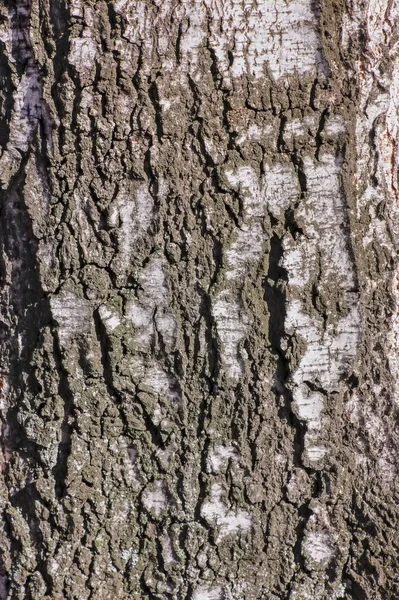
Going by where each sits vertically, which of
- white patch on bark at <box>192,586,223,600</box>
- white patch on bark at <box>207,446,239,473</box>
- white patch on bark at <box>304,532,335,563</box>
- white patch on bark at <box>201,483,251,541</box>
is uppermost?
white patch on bark at <box>207,446,239,473</box>

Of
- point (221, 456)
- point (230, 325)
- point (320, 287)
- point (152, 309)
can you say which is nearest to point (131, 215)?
point (152, 309)

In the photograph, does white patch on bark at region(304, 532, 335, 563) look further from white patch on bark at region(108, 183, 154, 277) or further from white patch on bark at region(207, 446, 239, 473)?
white patch on bark at region(108, 183, 154, 277)

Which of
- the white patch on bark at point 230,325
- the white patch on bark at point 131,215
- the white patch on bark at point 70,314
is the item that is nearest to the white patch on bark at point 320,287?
the white patch on bark at point 230,325

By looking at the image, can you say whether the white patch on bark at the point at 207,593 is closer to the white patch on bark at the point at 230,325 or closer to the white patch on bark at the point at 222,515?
the white patch on bark at the point at 222,515

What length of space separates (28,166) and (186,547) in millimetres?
1128

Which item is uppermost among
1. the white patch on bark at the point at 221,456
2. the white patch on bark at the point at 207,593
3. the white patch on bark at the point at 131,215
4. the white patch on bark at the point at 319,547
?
the white patch on bark at the point at 131,215

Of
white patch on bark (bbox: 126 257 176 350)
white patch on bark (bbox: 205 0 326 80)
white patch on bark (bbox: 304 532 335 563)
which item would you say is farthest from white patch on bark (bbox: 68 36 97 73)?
white patch on bark (bbox: 304 532 335 563)

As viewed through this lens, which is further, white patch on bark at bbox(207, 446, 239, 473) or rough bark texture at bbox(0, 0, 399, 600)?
white patch on bark at bbox(207, 446, 239, 473)

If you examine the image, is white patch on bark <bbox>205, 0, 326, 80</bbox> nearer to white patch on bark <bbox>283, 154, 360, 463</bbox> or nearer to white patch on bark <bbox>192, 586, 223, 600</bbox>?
white patch on bark <bbox>283, 154, 360, 463</bbox>

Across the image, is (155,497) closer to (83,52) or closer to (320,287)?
(320,287)

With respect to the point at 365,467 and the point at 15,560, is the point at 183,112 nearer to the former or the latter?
the point at 365,467

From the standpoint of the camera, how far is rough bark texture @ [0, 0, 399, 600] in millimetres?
1569

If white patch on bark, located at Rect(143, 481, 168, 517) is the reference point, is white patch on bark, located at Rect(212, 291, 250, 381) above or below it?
above

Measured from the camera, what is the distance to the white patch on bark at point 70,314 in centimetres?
165
